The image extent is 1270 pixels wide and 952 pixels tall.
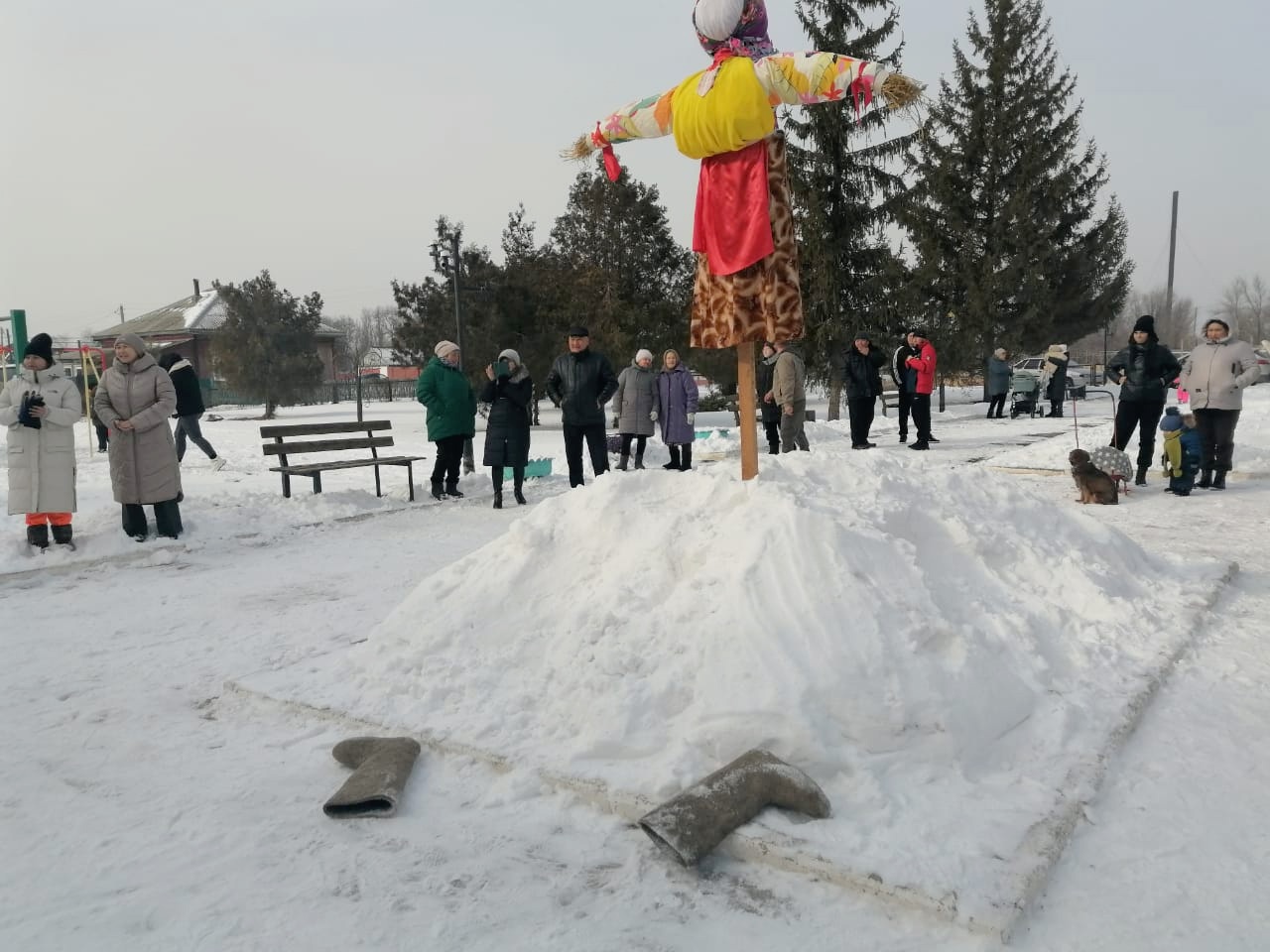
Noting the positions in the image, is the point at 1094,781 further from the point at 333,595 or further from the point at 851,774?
the point at 333,595

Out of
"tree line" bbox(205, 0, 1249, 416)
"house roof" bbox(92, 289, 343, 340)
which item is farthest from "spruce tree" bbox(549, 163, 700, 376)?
"house roof" bbox(92, 289, 343, 340)

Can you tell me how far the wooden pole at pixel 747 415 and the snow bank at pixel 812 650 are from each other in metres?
0.13

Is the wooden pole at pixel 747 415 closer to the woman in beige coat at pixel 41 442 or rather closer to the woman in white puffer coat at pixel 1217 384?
Answer: the woman in beige coat at pixel 41 442

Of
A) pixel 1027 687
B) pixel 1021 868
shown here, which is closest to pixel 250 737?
pixel 1021 868

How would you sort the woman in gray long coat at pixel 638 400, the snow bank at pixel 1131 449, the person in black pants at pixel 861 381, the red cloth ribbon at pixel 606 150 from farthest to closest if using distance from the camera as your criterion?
the person in black pants at pixel 861 381
the woman in gray long coat at pixel 638 400
the snow bank at pixel 1131 449
the red cloth ribbon at pixel 606 150

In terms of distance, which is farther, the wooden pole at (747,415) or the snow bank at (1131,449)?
the snow bank at (1131,449)

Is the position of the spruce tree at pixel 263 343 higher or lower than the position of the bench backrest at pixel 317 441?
higher

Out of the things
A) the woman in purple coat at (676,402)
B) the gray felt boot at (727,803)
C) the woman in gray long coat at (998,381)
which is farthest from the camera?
the woman in gray long coat at (998,381)

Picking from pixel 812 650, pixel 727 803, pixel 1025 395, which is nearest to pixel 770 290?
pixel 812 650

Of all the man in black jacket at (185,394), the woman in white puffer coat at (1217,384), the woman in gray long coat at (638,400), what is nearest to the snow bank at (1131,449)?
the woman in white puffer coat at (1217,384)

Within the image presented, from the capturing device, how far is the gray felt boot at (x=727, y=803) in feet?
8.25

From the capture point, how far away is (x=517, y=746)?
3.24 metres

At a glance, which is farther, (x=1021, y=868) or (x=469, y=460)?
(x=469, y=460)

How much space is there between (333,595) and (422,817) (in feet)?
10.6
